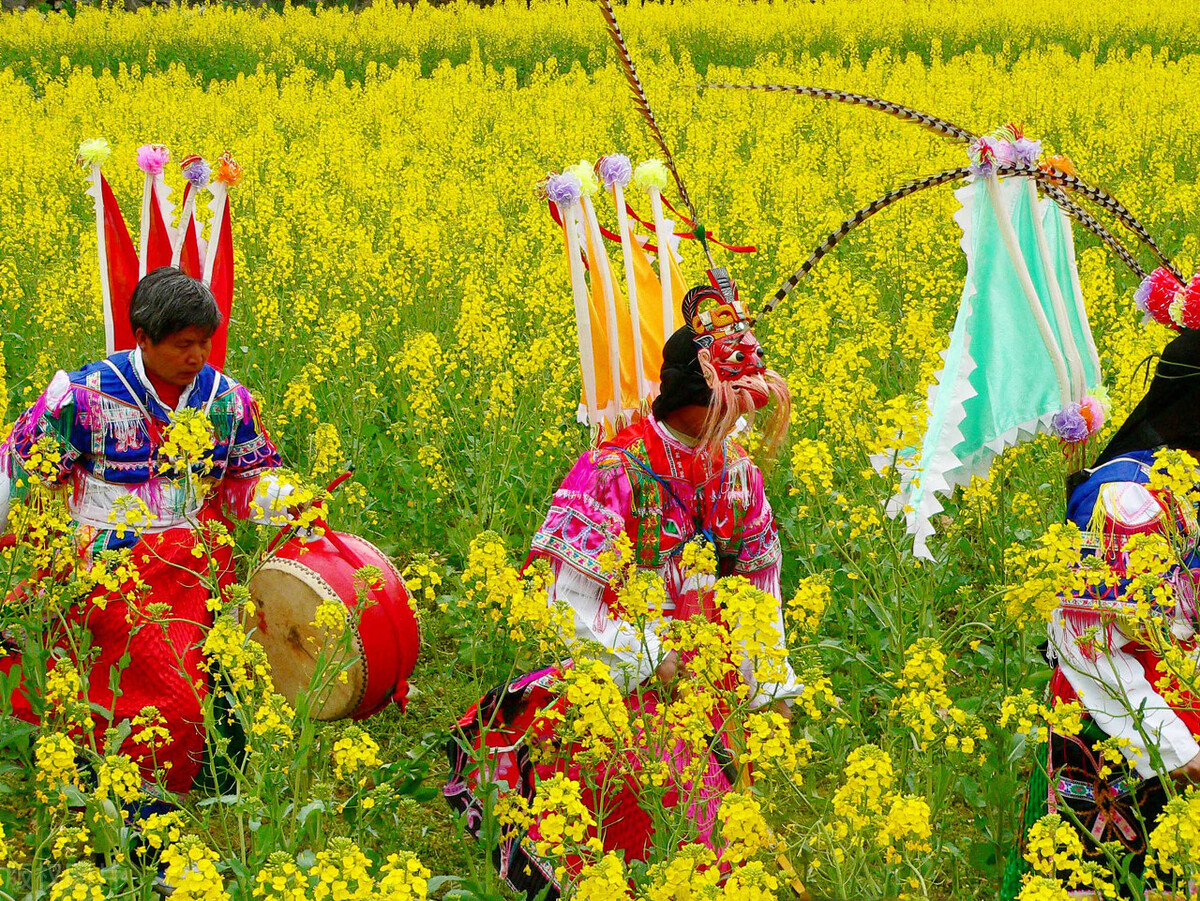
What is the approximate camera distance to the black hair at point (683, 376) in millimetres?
2816

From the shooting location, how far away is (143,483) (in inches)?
126

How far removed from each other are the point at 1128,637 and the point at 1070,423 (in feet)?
2.04

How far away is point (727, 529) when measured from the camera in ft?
9.73

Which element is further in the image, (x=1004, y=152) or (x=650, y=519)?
(x=650, y=519)

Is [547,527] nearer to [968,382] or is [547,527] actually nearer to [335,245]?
[968,382]

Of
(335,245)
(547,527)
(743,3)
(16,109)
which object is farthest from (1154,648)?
(743,3)

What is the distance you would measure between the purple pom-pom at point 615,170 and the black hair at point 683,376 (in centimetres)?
74

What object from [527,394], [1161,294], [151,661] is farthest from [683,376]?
[527,394]

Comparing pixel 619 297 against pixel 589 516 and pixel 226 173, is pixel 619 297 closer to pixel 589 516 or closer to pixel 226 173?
pixel 589 516

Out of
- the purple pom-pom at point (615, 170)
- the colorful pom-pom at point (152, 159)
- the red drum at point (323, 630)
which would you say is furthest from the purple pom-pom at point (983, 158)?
the colorful pom-pom at point (152, 159)

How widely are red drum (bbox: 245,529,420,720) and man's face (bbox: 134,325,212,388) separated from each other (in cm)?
48

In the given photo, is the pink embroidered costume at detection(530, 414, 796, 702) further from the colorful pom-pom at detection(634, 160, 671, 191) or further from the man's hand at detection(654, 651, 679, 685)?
the colorful pom-pom at detection(634, 160, 671, 191)

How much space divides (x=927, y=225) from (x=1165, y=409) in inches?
175

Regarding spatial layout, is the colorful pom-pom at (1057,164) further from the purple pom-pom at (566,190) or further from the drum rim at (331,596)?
the drum rim at (331,596)
